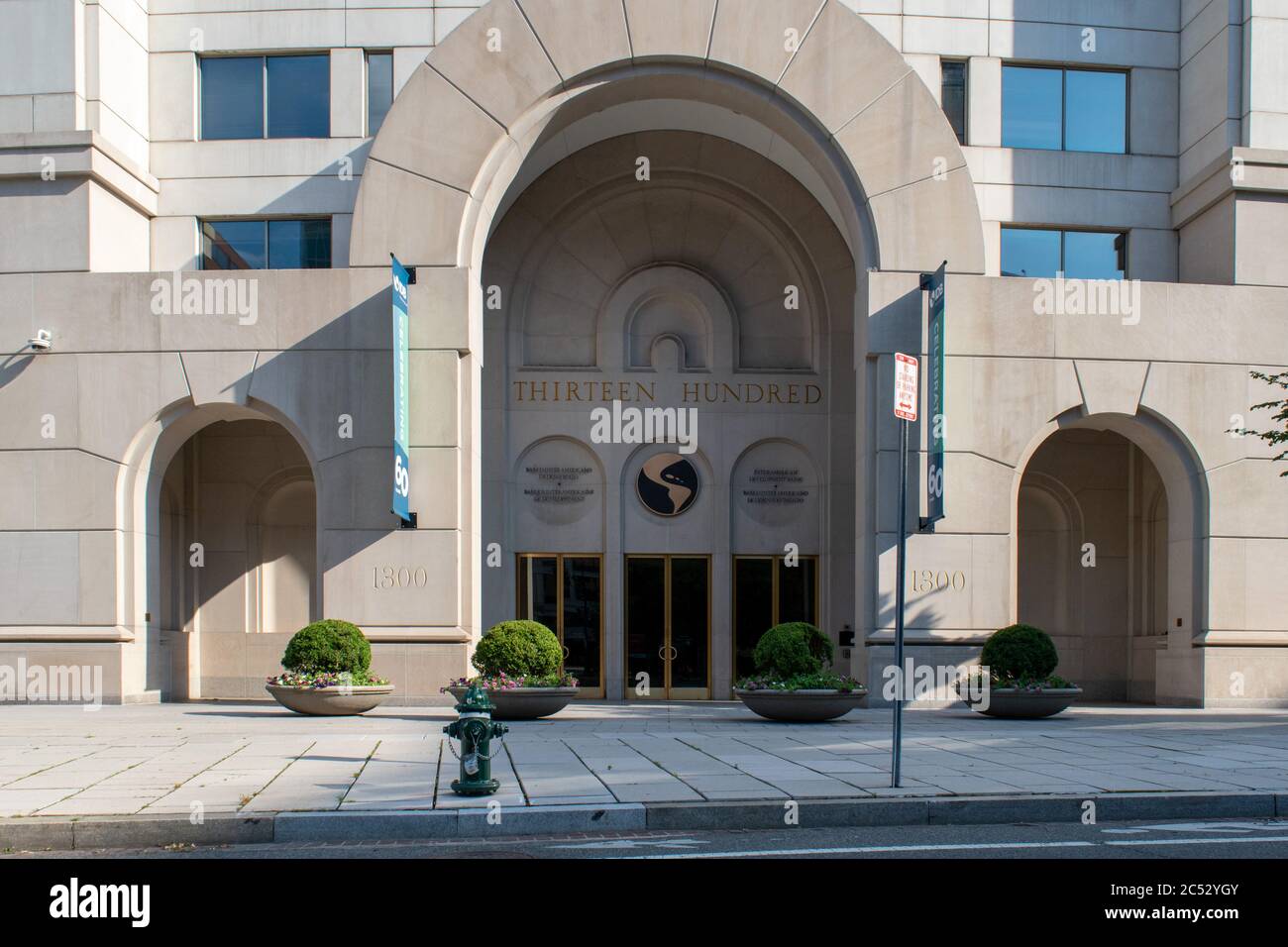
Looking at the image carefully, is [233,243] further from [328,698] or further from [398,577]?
[328,698]

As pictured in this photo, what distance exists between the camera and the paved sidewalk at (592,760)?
422 inches

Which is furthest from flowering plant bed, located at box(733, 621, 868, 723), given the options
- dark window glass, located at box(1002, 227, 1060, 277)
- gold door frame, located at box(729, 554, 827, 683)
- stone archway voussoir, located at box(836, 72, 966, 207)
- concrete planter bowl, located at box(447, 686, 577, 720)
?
dark window glass, located at box(1002, 227, 1060, 277)

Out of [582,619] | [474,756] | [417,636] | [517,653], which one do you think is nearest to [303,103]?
[417,636]

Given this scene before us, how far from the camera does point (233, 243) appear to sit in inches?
955

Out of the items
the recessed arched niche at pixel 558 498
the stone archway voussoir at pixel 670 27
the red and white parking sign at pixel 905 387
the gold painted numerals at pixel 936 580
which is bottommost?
the gold painted numerals at pixel 936 580

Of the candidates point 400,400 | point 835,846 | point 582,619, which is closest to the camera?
point 835,846

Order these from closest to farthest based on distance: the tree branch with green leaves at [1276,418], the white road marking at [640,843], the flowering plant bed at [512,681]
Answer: the white road marking at [640,843], the flowering plant bed at [512,681], the tree branch with green leaves at [1276,418]

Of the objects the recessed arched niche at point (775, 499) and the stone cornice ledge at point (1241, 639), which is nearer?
the stone cornice ledge at point (1241, 639)

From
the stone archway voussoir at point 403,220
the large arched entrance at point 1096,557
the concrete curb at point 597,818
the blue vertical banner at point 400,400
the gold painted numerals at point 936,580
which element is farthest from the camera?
the large arched entrance at point 1096,557

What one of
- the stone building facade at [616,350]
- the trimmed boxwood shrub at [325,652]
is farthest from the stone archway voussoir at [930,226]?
the trimmed boxwood shrub at [325,652]

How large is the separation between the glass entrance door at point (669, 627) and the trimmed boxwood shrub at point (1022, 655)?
318 inches

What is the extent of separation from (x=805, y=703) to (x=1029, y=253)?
11.5 meters

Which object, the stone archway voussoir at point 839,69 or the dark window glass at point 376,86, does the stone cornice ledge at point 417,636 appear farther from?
the stone archway voussoir at point 839,69

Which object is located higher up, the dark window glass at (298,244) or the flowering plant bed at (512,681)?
the dark window glass at (298,244)
